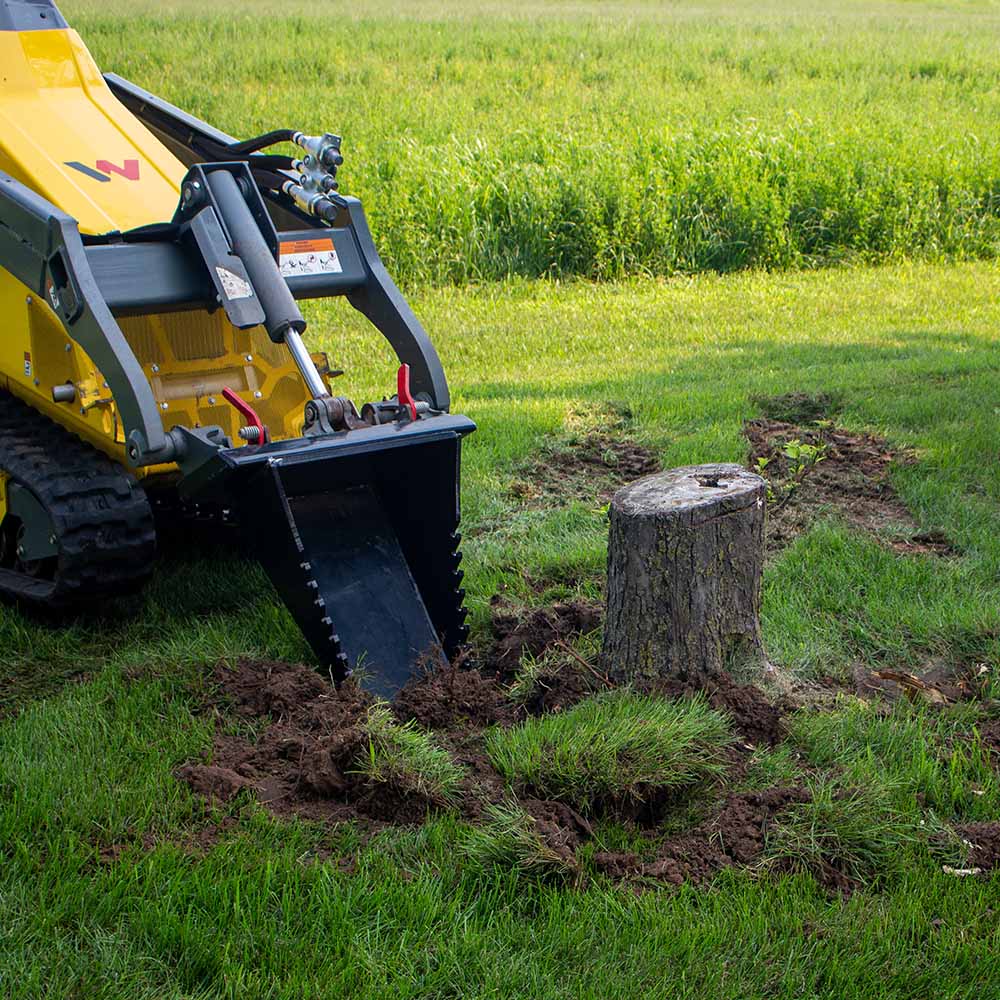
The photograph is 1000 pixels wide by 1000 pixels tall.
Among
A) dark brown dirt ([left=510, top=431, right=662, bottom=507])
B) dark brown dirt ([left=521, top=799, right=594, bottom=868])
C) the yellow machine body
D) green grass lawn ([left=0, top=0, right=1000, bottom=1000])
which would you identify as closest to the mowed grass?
green grass lawn ([left=0, top=0, right=1000, bottom=1000])

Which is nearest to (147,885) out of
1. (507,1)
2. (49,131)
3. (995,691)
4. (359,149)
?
(995,691)

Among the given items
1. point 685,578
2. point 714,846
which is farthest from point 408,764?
point 685,578

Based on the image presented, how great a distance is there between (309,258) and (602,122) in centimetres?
1079

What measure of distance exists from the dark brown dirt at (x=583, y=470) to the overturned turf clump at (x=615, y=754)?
224cm

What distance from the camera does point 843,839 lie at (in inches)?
120

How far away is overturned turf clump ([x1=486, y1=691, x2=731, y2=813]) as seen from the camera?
10.6 ft

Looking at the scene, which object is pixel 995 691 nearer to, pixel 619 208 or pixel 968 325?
pixel 968 325

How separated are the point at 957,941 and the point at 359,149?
37.4ft

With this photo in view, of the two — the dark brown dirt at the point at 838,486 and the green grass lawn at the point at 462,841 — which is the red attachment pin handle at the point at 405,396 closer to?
the green grass lawn at the point at 462,841

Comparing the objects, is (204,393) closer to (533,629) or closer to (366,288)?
(366,288)

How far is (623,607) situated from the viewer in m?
3.72

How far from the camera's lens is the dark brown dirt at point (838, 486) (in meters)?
5.10

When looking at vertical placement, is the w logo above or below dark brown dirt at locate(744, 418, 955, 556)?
above

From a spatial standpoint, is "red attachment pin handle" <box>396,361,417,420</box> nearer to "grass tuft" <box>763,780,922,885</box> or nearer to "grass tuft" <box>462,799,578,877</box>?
"grass tuft" <box>462,799,578,877</box>
